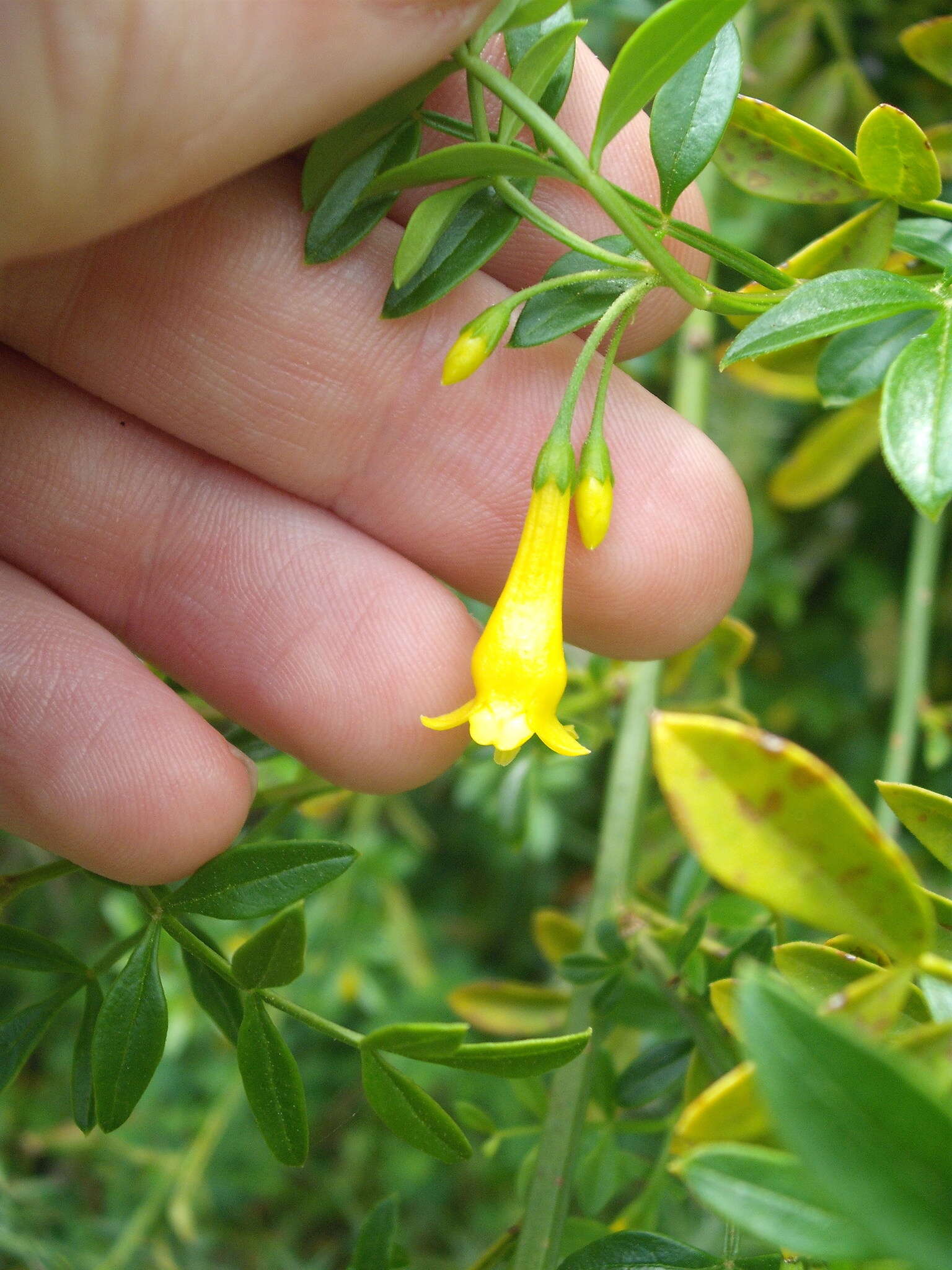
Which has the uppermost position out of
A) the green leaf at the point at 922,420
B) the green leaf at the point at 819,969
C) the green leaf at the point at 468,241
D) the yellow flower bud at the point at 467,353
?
the green leaf at the point at 468,241

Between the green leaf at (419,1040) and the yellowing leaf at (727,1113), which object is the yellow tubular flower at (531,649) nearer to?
the green leaf at (419,1040)

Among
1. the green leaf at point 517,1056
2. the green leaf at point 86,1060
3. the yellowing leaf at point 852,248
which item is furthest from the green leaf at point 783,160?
the green leaf at point 86,1060

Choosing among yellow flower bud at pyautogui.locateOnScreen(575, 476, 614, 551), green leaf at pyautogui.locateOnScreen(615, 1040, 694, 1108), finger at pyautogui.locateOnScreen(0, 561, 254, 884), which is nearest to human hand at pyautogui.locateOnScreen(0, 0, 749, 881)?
finger at pyautogui.locateOnScreen(0, 561, 254, 884)

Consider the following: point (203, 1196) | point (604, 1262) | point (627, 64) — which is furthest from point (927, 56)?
point (203, 1196)

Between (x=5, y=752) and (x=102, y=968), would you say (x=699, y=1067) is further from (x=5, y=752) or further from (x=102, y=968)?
(x=5, y=752)

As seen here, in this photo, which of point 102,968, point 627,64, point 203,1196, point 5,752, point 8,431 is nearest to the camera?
point 627,64

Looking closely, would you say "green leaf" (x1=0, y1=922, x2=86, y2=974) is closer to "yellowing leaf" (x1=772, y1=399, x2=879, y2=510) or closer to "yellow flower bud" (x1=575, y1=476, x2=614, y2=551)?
"yellow flower bud" (x1=575, y1=476, x2=614, y2=551)

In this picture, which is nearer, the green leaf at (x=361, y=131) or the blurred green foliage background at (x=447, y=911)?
the green leaf at (x=361, y=131)
